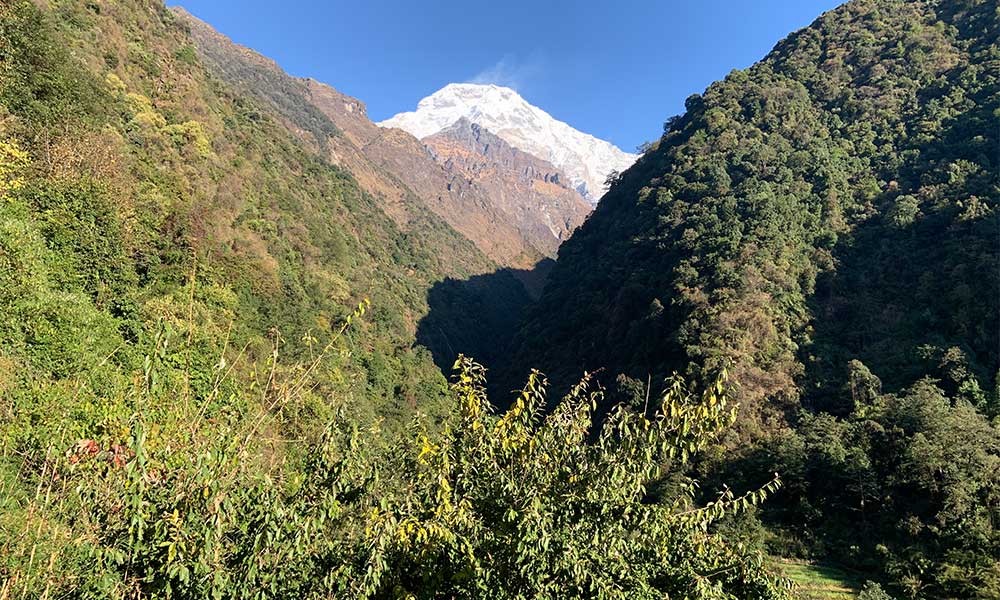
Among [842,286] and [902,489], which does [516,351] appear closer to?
[842,286]

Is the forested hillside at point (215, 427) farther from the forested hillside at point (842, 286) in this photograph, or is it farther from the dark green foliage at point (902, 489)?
the forested hillside at point (842, 286)

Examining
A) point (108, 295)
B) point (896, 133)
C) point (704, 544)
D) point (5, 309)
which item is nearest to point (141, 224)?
point (108, 295)

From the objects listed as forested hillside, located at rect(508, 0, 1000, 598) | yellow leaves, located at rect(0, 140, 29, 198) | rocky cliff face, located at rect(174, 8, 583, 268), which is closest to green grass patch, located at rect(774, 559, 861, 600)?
forested hillside, located at rect(508, 0, 1000, 598)

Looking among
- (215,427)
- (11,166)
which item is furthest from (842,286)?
(11,166)

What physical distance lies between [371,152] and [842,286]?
13054 centimetres

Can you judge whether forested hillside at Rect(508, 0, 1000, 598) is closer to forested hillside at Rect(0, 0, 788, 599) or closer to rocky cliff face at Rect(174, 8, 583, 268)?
forested hillside at Rect(0, 0, 788, 599)

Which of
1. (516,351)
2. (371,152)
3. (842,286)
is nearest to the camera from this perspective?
(842,286)

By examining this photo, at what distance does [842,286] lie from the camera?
1494 inches

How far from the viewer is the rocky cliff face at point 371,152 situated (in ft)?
307

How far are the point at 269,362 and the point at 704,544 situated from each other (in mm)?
4639

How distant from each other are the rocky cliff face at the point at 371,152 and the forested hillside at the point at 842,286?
53034 mm

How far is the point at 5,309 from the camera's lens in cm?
1141

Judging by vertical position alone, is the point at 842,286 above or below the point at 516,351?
above

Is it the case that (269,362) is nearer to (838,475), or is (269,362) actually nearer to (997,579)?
(997,579)
